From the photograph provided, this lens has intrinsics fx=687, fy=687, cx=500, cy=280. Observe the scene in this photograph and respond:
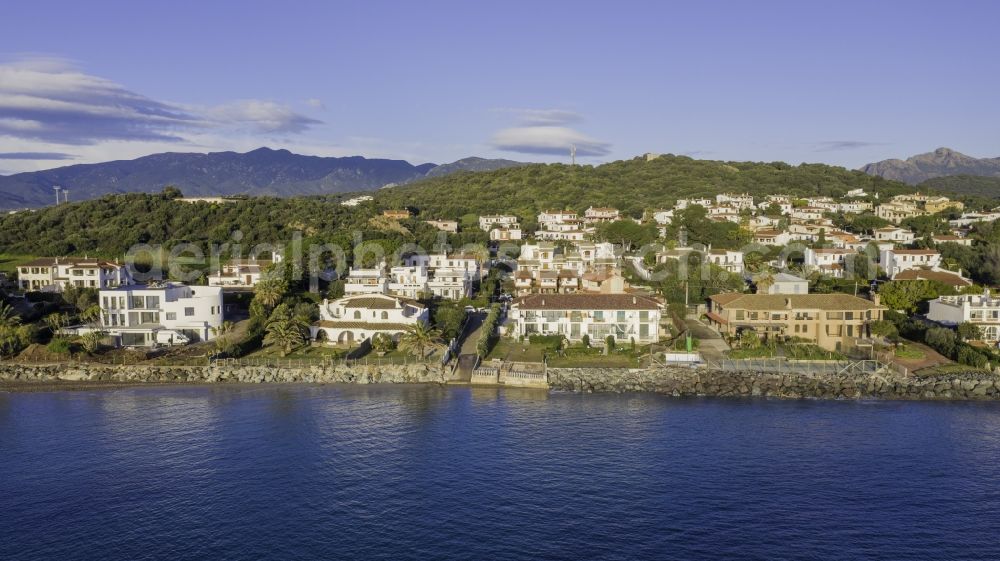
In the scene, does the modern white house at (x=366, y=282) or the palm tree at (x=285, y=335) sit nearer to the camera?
the palm tree at (x=285, y=335)

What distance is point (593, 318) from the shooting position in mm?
39062

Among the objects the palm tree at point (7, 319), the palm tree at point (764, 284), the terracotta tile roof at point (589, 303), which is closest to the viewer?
the palm tree at point (7, 319)

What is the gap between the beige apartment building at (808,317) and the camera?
3791cm

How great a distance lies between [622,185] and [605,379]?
93.7m

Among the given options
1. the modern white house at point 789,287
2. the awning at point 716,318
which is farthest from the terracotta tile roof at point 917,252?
the awning at point 716,318

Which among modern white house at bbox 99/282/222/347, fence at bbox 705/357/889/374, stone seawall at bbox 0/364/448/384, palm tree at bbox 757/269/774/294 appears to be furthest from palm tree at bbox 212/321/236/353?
palm tree at bbox 757/269/774/294

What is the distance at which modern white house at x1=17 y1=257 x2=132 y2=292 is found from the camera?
49.8 m

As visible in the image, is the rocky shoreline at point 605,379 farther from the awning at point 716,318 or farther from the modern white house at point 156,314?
the awning at point 716,318

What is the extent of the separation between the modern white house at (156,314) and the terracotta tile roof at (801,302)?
3102cm

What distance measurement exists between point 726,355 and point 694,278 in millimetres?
17850

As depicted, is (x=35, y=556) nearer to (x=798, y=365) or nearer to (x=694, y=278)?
(x=798, y=365)

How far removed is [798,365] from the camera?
3369cm

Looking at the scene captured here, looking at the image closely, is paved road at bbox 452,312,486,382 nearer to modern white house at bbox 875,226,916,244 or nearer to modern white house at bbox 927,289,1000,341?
modern white house at bbox 927,289,1000,341

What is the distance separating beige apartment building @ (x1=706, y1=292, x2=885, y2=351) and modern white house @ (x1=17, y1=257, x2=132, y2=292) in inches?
1704
